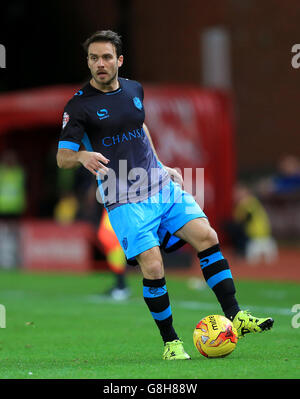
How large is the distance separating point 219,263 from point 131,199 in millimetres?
859

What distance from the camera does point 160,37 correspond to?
104ft

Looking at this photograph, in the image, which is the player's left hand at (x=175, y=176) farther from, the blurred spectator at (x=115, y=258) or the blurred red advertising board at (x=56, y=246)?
the blurred red advertising board at (x=56, y=246)

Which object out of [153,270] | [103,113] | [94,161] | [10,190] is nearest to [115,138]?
[103,113]

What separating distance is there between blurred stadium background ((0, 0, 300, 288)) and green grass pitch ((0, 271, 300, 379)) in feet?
5.57

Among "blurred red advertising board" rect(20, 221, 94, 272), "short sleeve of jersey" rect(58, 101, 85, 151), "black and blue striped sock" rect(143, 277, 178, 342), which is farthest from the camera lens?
"blurred red advertising board" rect(20, 221, 94, 272)

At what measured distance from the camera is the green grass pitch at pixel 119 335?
631 centimetres

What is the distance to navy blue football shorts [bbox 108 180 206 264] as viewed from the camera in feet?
22.6

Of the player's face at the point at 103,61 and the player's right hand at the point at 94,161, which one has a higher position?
the player's face at the point at 103,61

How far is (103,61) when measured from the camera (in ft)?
22.6

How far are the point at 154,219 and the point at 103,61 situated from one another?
A: 4.15ft

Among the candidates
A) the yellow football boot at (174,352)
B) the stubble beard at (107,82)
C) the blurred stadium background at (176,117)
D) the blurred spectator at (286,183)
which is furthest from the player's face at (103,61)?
the blurred spectator at (286,183)

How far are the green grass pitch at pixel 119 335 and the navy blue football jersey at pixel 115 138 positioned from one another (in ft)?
4.39

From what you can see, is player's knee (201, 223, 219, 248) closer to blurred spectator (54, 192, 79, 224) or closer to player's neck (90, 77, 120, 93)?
player's neck (90, 77, 120, 93)

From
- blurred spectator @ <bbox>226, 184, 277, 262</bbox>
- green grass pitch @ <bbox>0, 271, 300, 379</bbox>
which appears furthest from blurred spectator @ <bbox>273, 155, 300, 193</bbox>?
green grass pitch @ <bbox>0, 271, 300, 379</bbox>
